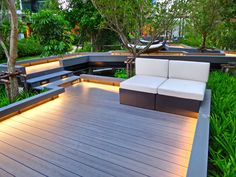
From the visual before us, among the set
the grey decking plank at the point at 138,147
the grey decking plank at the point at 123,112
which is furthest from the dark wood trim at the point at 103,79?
the grey decking plank at the point at 138,147

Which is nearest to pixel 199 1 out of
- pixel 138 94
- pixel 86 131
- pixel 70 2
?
pixel 138 94

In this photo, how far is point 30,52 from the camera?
10.2 m

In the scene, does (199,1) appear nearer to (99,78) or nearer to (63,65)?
(99,78)

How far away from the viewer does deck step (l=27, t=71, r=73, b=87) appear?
477 cm

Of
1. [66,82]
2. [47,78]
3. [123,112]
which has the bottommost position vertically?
[123,112]

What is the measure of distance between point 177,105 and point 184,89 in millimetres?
302

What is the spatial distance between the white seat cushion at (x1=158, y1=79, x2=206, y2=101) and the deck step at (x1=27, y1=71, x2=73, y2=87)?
3.17 m

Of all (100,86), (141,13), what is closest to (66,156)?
(100,86)

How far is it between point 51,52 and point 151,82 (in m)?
3.29

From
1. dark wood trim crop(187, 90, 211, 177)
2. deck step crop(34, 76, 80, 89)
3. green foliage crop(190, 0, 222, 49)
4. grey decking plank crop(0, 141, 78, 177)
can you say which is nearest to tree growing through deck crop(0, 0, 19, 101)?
deck step crop(34, 76, 80, 89)

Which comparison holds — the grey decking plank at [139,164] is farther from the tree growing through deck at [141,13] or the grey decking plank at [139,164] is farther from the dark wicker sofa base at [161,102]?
the tree growing through deck at [141,13]

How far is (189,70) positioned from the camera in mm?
3703

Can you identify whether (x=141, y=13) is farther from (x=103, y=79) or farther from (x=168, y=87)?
(x=168, y=87)

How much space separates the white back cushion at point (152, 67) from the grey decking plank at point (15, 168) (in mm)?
2879
